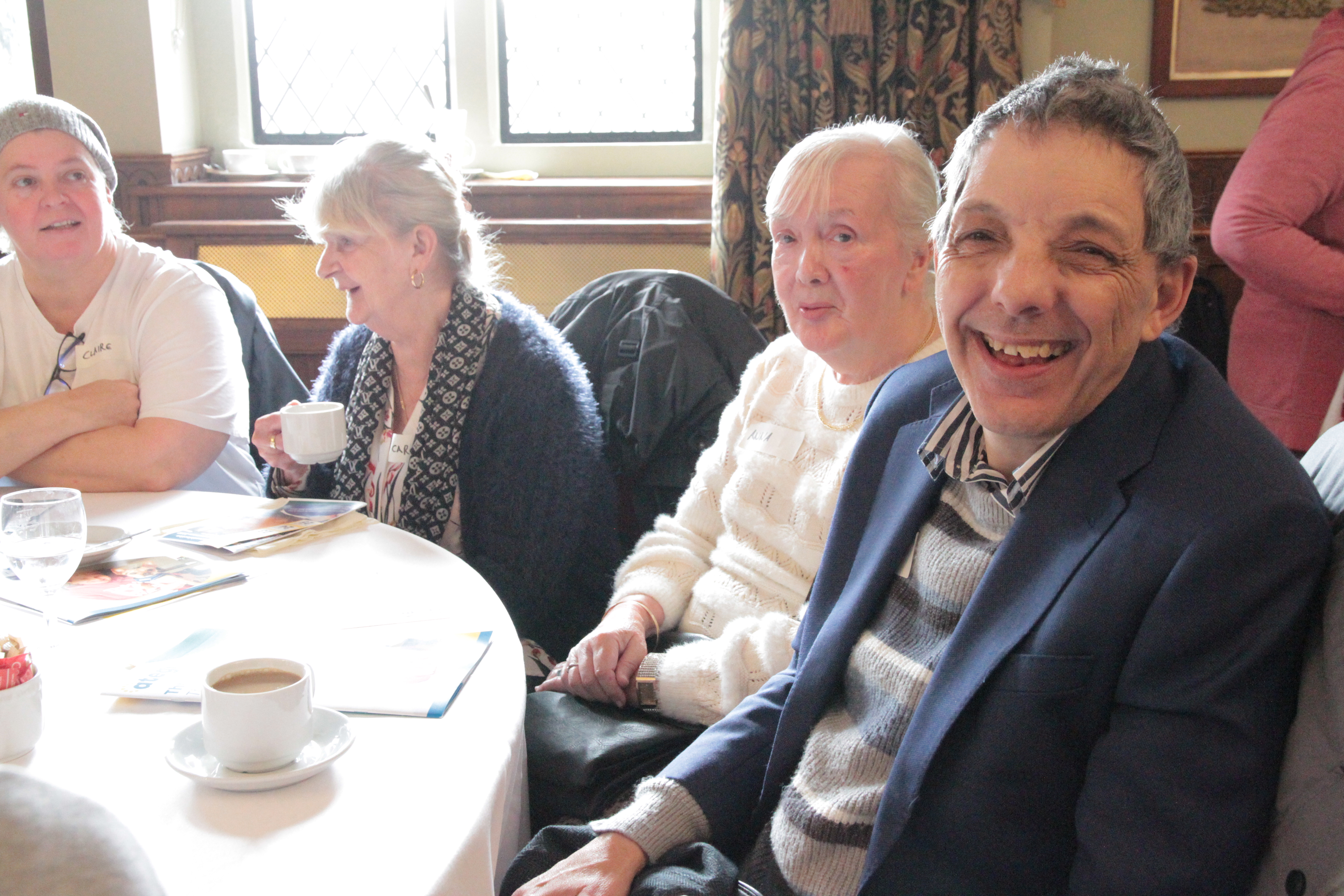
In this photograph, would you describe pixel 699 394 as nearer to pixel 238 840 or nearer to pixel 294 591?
pixel 294 591

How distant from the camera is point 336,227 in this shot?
77.9 inches

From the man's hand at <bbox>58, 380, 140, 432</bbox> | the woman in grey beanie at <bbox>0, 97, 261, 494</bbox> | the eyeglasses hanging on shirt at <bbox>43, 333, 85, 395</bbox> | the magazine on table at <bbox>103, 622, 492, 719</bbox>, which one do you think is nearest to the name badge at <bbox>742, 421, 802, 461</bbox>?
the magazine on table at <bbox>103, 622, 492, 719</bbox>

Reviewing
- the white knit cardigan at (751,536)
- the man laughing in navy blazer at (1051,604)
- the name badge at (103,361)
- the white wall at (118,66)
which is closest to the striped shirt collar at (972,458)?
the man laughing in navy blazer at (1051,604)

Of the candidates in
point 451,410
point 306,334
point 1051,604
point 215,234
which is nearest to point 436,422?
point 451,410

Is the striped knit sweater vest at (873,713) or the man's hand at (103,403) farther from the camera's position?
the man's hand at (103,403)

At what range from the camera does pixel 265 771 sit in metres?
0.86

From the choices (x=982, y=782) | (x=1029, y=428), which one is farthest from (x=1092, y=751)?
(x=1029, y=428)

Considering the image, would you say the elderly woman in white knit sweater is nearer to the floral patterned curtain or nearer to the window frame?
the floral patterned curtain

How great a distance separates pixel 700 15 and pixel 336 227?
2281 mm

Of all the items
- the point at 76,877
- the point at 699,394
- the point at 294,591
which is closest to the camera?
the point at 76,877

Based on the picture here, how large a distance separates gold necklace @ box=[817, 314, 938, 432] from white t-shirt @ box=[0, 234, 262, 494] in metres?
1.10

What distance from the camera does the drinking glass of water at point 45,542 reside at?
111cm

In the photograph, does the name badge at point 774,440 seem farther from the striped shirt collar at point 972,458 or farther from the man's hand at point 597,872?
the man's hand at point 597,872

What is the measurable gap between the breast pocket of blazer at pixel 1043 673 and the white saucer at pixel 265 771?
0.57 m
